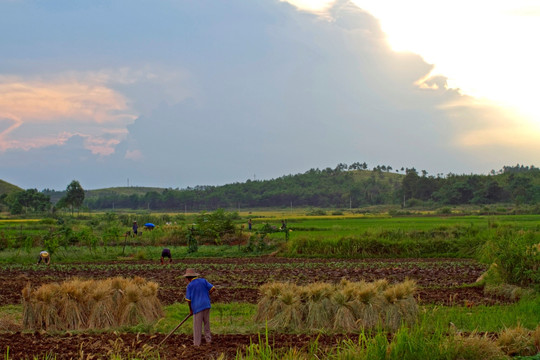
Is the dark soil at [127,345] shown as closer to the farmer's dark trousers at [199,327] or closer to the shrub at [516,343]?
the farmer's dark trousers at [199,327]

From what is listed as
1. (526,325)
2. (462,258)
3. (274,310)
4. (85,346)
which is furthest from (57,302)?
(462,258)

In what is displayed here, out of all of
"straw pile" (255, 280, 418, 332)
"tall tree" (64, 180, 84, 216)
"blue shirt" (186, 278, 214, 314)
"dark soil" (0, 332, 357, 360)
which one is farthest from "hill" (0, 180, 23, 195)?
"blue shirt" (186, 278, 214, 314)

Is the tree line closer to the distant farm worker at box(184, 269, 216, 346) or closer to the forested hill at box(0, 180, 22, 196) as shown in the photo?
the forested hill at box(0, 180, 22, 196)

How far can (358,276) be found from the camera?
20.8m

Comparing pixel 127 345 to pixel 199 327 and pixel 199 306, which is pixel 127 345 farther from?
pixel 199 306

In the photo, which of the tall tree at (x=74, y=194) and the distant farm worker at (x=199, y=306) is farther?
the tall tree at (x=74, y=194)

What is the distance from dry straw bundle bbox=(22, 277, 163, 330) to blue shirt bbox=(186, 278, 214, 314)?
2.23 meters

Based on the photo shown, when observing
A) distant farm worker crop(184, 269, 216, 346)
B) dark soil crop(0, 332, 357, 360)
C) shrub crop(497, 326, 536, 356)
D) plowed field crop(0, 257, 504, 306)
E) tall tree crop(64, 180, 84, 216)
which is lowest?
plowed field crop(0, 257, 504, 306)

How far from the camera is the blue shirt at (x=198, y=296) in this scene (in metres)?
10.2

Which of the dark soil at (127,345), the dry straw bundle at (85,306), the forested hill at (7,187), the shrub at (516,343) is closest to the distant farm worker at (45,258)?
the dry straw bundle at (85,306)

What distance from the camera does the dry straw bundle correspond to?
11.8 meters

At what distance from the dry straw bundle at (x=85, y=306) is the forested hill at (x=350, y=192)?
88.2 meters

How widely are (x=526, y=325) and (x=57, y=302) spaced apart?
9.73 m

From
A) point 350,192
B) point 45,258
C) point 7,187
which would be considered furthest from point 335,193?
point 45,258
